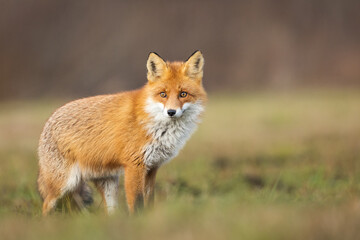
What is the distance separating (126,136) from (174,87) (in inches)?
28.5

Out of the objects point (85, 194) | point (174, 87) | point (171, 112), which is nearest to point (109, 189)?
point (85, 194)

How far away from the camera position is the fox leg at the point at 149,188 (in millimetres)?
4832

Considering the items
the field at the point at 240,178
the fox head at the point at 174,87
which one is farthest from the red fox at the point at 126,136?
the field at the point at 240,178

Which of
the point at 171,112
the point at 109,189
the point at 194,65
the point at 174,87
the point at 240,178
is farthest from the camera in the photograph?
the point at 240,178

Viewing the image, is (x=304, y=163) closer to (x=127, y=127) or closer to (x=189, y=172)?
(x=189, y=172)

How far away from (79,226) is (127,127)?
1791mm

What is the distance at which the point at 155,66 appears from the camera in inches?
192

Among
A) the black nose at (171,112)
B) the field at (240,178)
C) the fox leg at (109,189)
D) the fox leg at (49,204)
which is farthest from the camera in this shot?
the fox leg at (109,189)

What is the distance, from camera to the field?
294cm

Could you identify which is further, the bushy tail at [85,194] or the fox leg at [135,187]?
the bushy tail at [85,194]

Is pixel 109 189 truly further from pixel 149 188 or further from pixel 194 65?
pixel 194 65

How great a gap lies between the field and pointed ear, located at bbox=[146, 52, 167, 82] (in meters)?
1.34

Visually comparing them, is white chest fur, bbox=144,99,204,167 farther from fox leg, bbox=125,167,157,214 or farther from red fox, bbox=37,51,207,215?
fox leg, bbox=125,167,157,214

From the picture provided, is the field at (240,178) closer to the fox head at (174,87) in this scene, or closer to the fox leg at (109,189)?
the fox leg at (109,189)
